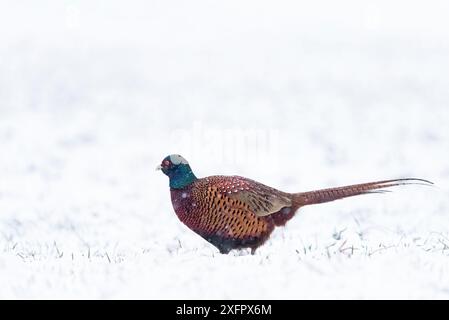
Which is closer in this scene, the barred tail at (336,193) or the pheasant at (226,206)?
the pheasant at (226,206)

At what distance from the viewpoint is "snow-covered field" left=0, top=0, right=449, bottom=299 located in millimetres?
6609

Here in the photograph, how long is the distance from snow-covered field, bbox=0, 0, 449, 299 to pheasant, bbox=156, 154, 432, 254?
0.26 m

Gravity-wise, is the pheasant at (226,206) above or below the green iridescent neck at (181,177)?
below

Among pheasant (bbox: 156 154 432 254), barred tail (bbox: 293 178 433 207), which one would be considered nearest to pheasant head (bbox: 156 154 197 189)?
Answer: pheasant (bbox: 156 154 432 254)

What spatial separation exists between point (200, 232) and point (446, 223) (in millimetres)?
5689

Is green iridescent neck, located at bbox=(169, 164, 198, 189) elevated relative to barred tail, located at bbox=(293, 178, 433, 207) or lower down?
elevated

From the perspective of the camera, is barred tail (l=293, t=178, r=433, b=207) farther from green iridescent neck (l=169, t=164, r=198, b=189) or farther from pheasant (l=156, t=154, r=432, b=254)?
green iridescent neck (l=169, t=164, r=198, b=189)

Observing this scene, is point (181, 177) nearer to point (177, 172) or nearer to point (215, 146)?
point (177, 172)

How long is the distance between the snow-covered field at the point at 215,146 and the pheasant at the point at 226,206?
0.26 meters

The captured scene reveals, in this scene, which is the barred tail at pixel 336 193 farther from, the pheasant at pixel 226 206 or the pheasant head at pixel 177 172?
the pheasant head at pixel 177 172

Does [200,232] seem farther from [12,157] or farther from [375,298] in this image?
[12,157]

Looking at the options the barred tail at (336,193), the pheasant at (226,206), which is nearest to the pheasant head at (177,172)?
the pheasant at (226,206)

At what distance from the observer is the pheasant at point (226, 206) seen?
24.1ft

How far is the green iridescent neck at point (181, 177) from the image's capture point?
757 centimetres
